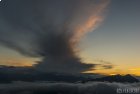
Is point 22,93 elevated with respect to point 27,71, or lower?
lower

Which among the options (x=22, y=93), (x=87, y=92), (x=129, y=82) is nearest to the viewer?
(x=22, y=93)

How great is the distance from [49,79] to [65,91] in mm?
987

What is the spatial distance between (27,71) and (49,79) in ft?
3.05

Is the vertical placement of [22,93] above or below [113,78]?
below

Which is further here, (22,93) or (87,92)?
(87,92)

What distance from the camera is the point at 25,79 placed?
44.8 feet

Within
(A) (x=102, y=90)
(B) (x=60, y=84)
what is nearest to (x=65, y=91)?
(B) (x=60, y=84)

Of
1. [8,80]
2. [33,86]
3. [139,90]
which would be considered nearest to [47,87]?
[33,86]

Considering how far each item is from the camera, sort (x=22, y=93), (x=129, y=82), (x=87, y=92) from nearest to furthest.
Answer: (x=22, y=93) < (x=87, y=92) < (x=129, y=82)

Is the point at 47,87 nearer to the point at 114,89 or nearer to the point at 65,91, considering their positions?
the point at 65,91

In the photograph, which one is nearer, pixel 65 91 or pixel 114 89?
pixel 65 91

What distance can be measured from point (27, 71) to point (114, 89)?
3543 mm

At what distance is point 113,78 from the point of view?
46.9 ft

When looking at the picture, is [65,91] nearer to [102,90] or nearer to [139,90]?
[102,90]
